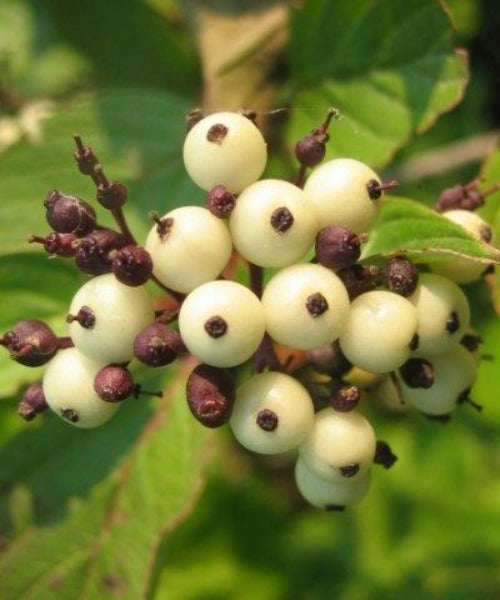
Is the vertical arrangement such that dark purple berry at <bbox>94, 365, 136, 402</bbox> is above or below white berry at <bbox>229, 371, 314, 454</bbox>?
above

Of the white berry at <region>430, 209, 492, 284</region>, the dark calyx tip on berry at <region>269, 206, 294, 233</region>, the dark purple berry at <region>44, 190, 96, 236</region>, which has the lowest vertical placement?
the white berry at <region>430, 209, 492, 284</region>

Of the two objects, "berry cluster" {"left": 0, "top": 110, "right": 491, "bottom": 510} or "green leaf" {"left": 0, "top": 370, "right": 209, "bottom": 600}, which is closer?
"berry cluster" {"left": 0, "top": 110, "right": 491, "bottom": 510}

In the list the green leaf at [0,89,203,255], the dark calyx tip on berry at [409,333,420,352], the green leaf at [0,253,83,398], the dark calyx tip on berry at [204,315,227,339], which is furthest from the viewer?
the green leaf at [0,89,203,255]

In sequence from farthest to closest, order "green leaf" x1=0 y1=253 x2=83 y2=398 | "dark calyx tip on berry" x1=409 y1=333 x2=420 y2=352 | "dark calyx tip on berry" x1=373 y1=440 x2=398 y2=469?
1. "green leaf" x1=0 y1=253 x2=83 y2=398
2. "dark calyx tip on berry" x1=373 y1=440 x2=398 y2=469
3. "dark calyx tip on berry" x1=409 y1=333 x2=420 y2=352

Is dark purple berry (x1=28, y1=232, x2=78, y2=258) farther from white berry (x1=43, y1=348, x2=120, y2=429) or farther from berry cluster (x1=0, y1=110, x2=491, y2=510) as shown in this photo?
white berry (x1=43, y1=348, x2=120, y2=429)

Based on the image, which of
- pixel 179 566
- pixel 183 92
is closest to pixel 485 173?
pixel 183 92

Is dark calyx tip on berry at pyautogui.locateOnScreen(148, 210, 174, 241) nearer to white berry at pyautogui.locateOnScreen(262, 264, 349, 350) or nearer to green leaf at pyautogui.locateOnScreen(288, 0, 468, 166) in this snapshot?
white berry at pyautogui.locateOnScreen(262, 264, 349, 350)

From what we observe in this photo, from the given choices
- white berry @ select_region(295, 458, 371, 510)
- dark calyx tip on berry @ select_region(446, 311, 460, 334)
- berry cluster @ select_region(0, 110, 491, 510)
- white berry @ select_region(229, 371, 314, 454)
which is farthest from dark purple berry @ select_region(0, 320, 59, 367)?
dark calyx tip on berry @ select_region(446, 311, 460, 334)

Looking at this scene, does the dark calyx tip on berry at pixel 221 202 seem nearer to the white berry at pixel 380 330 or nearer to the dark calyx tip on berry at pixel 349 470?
the white berry at pixel 380 330
